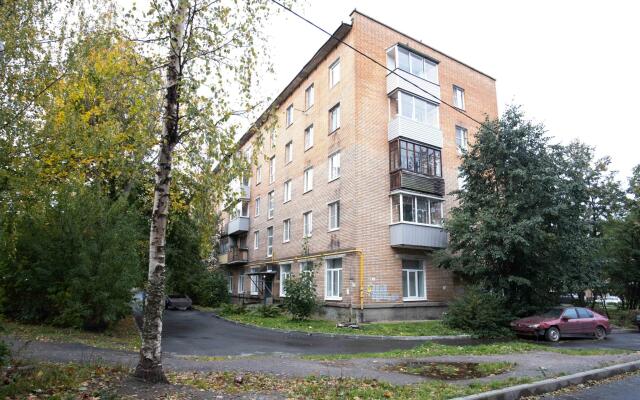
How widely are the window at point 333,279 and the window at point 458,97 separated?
41.8ft

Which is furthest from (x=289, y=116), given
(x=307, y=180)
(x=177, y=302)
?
(x=177, y=302)

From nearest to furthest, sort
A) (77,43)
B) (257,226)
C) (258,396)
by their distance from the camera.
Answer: (258,396) < (77,43) < (257,226)

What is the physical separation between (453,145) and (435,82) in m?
3.92

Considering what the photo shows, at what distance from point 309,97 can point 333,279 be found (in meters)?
12.2

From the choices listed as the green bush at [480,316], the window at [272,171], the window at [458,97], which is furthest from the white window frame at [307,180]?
the green bush at [480,316]

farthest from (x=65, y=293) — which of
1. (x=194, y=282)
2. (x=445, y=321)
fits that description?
(x=194, y=282)

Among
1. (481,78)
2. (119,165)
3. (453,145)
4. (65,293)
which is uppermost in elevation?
(481,78)

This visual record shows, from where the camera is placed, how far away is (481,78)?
95.1 ft

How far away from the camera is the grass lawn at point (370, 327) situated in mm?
17197

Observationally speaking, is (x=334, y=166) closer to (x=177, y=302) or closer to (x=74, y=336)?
(x=74, y=336)

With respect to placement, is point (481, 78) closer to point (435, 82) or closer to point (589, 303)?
point (435, 82)

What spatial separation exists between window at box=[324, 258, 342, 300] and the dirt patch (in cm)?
1254

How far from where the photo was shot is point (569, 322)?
17141 mm

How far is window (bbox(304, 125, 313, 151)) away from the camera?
27.4 metres
